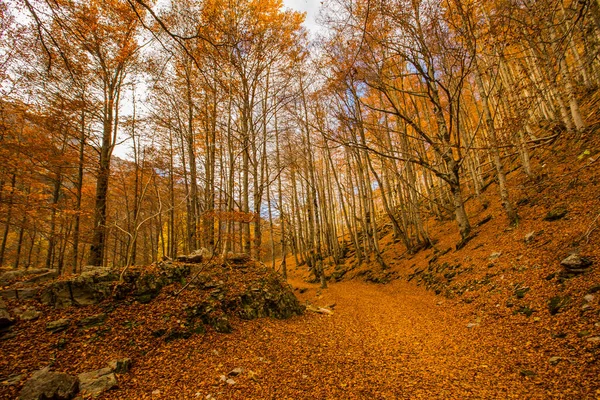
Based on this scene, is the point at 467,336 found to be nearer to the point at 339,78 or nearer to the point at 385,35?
the point at 385,35

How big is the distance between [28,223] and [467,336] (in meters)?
13.6

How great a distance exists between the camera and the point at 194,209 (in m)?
11.1

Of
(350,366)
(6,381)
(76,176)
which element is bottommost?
(350,366)

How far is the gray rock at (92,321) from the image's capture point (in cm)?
377

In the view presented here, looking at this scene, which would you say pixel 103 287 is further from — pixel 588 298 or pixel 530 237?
pixel 530 237

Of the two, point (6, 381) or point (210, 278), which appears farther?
point (210, 278)

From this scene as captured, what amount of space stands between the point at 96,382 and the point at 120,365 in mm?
312

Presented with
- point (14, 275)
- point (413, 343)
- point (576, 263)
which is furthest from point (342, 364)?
point (14, 275)

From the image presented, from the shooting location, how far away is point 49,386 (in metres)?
2.59

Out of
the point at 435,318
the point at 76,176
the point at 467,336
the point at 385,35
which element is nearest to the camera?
the point at 467,336

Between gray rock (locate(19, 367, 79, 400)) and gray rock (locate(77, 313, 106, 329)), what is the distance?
3.67ft

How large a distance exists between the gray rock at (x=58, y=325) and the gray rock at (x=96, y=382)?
1.13m

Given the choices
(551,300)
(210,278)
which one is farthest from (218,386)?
(551,300)

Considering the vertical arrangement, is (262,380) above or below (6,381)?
below
